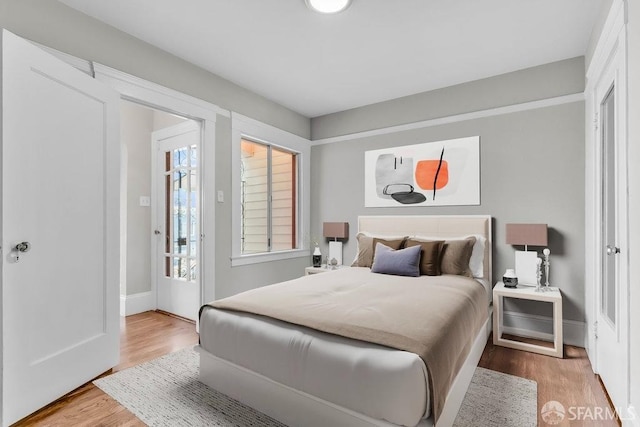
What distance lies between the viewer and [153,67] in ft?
9.40

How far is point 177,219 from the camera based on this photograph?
4031 mm

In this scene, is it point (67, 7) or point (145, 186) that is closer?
point (67, 7)

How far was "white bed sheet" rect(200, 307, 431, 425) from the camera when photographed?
1.41 meters

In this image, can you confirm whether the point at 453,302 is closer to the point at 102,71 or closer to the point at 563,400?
the point at 563,400

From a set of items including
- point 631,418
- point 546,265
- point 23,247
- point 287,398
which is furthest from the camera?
point 546,265

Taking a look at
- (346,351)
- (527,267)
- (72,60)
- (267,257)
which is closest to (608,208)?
(527,267)

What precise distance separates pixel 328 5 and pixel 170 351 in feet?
9.89

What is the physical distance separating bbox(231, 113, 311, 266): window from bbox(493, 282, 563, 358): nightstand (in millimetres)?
2531

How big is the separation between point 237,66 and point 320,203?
214 cm

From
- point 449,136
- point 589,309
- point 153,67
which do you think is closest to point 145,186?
point 153,67

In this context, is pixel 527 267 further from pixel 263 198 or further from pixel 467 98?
pixel 263 198

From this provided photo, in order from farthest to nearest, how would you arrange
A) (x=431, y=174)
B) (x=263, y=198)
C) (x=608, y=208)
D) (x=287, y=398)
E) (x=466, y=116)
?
(x=263, y=198) < (x=431, y=174) < (x=466, y=116) < (x=608, y=208) < (x=287, y=398)

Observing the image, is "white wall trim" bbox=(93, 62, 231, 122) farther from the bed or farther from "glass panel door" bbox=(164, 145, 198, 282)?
the bed

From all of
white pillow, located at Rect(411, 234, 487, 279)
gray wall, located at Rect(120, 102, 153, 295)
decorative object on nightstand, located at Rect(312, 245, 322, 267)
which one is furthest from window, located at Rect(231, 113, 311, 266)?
white pillow, located at Rect(411, 234, 487, 279)
